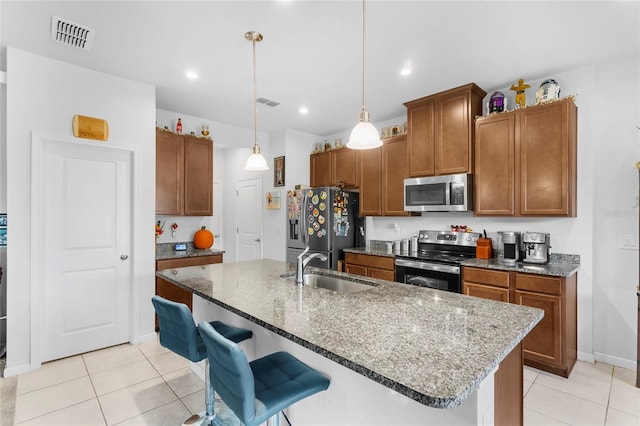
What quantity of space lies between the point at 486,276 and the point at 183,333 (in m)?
2.61

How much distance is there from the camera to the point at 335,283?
237 centimetres

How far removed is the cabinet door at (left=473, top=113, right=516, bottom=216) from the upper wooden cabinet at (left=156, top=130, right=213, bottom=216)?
132 inches

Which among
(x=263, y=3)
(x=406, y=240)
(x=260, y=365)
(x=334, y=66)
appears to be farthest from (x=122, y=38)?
(x=406, y=240)

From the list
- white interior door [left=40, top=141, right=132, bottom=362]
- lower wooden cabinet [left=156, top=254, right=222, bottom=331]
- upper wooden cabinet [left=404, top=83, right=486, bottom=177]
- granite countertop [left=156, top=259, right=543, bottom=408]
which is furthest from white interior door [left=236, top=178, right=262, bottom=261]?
granite countertop [left=156, top=259, right=543, bottom=408]

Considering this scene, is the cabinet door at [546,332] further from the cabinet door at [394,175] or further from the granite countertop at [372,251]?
the cabinet door at [394,175]

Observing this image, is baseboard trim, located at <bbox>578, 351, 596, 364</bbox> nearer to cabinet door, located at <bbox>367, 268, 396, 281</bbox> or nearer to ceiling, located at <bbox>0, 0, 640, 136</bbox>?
cabinet door, located at <bbox>367, 268, 396, 281</bbox>

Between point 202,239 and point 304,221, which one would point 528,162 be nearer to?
point 304,221

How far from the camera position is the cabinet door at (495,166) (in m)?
3.14

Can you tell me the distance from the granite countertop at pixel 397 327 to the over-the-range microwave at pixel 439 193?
1.79 metres

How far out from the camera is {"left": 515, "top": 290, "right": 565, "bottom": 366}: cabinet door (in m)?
2.62

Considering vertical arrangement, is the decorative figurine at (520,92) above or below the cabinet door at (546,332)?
above

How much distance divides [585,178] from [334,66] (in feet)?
8.29

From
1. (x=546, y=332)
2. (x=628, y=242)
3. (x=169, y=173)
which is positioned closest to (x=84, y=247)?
(x=169, y=173)

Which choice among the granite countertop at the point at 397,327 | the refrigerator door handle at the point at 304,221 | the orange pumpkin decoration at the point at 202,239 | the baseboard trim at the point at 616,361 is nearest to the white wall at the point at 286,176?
the refrigerator door handle at the point at 304,221
